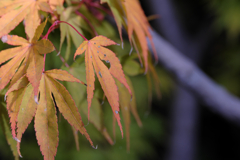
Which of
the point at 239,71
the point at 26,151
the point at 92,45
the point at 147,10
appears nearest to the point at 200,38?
the point at 239,71

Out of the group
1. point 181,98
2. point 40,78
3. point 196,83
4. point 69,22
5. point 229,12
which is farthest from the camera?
point 181,98

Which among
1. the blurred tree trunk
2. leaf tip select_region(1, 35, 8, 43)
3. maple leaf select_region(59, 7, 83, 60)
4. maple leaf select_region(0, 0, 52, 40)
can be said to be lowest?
the blurred tree trunk

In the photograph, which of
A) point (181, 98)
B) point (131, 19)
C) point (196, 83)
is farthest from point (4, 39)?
point (181, 98)

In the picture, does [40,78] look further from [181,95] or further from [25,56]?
[181,95]

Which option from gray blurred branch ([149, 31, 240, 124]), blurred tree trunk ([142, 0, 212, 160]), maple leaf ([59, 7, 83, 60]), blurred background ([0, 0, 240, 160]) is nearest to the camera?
maple leaf ([59, 7, 83, 60])

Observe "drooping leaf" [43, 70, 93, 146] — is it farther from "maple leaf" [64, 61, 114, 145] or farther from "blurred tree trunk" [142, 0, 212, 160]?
"blurred tree trunk" [142, 0, 212, 160]

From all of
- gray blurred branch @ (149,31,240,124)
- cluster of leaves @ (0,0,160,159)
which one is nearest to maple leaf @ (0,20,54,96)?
cluster of leaves @ (0,0,160,159)

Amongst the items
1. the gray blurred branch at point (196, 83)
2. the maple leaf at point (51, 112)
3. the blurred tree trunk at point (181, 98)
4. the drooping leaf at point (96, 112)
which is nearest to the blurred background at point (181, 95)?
the blurred tree trunk at point (181, 98)

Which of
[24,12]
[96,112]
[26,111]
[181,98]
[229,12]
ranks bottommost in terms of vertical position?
[181,98]
